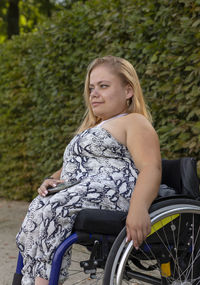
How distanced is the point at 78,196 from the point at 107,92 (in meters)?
0.62

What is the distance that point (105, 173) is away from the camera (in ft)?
7.25

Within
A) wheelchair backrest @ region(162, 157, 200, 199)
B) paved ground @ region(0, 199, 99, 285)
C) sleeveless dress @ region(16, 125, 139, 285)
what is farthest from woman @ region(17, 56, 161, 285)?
paved ground @ region(0, 199, 99, 285)

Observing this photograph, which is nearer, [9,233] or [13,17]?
[9,233]

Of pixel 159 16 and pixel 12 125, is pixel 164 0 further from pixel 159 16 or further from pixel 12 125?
pixel 12 125

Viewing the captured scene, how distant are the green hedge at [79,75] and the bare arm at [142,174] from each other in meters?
1.17

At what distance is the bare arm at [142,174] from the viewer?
192 cm

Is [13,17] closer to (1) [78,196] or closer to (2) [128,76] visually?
(2) [128,76]

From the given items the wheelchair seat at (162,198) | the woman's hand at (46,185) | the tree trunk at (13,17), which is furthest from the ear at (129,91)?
the tree trunk at (13,17)

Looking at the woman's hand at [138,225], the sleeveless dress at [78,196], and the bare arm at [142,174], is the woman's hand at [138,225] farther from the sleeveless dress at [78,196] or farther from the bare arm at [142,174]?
the sleeveless dress at [78,196]

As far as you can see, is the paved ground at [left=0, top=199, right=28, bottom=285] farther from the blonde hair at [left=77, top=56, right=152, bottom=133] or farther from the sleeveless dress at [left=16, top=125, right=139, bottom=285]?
the blonde hair at [left=77, top=56, right=152, bottom=133]

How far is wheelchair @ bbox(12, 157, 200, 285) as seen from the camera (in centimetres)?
193

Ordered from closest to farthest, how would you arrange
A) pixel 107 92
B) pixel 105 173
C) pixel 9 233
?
pixel 105 173, pixel 107 92, pixel 9 233

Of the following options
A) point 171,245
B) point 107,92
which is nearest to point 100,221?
point 171,245

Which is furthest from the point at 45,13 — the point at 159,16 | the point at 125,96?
the point at 125,96
